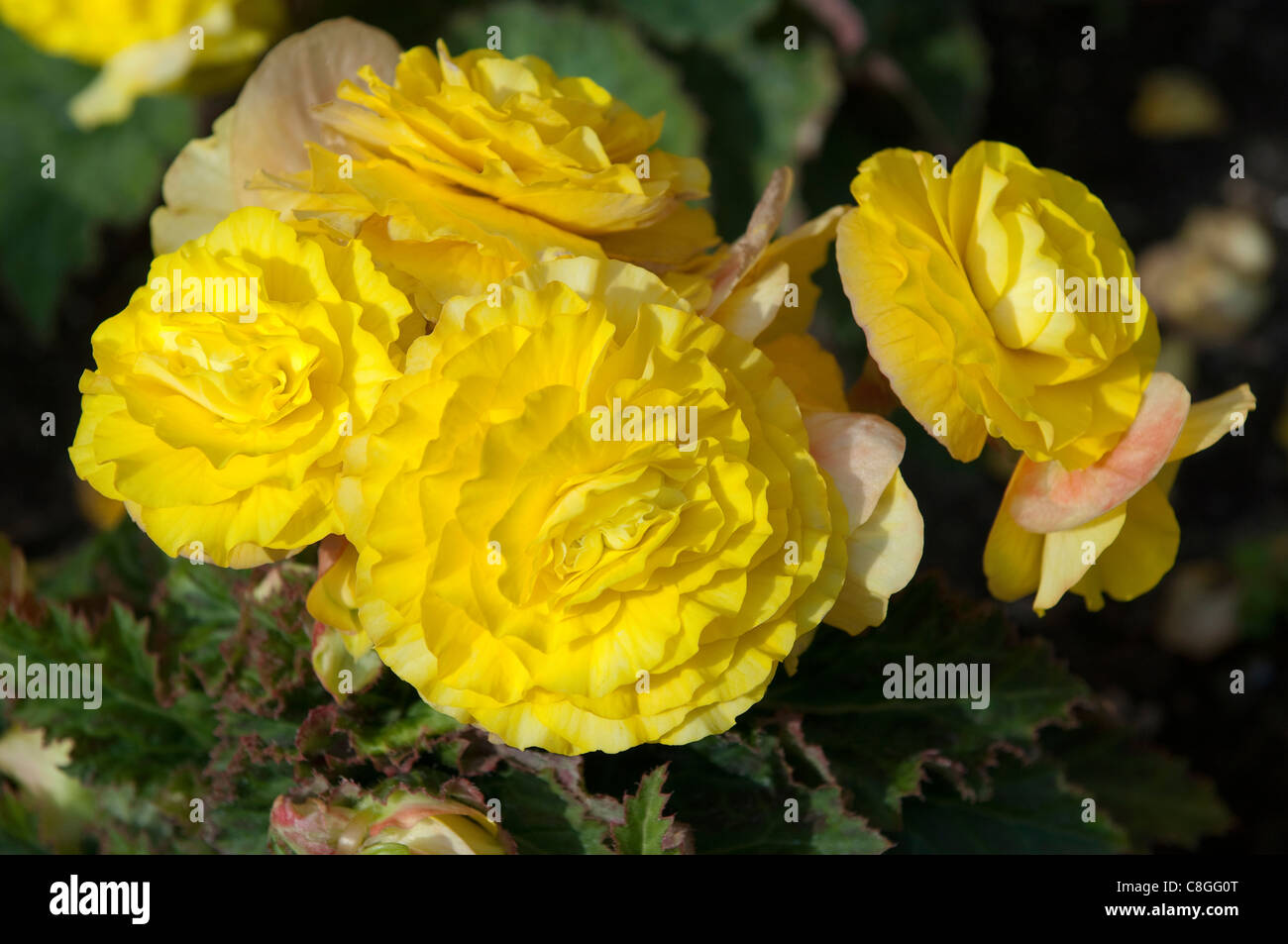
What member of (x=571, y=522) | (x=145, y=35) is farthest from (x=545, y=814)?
(x=145, y=35)

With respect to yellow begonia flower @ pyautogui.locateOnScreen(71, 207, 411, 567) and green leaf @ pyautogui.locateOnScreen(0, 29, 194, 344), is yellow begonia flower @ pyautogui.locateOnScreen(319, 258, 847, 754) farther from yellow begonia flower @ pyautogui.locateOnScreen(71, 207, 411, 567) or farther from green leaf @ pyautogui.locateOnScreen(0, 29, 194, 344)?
green leaf @ pyautogui.locateOnScreen(0, 29, 194, 344)

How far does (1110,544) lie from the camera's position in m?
0.81

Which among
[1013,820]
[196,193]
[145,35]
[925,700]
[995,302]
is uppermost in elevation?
[145,35]

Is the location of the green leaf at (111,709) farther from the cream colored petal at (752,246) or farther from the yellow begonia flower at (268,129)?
the cream colored petal at (752,246)

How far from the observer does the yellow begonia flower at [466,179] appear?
0.72 metres

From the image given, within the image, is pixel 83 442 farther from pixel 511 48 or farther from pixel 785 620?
pixel 511 48

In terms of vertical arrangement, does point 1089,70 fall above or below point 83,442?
above

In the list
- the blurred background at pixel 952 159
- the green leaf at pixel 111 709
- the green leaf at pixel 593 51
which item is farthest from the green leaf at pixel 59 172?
the green leaf at pixel 111 709

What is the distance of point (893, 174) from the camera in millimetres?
786

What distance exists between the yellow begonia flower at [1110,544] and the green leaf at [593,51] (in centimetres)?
101

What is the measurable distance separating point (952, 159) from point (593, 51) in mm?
667

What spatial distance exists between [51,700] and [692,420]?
2.08 feet

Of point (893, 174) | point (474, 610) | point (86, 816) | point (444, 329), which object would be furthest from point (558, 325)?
point (86, 816)

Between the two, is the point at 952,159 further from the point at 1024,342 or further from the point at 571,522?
the point at 571,522
